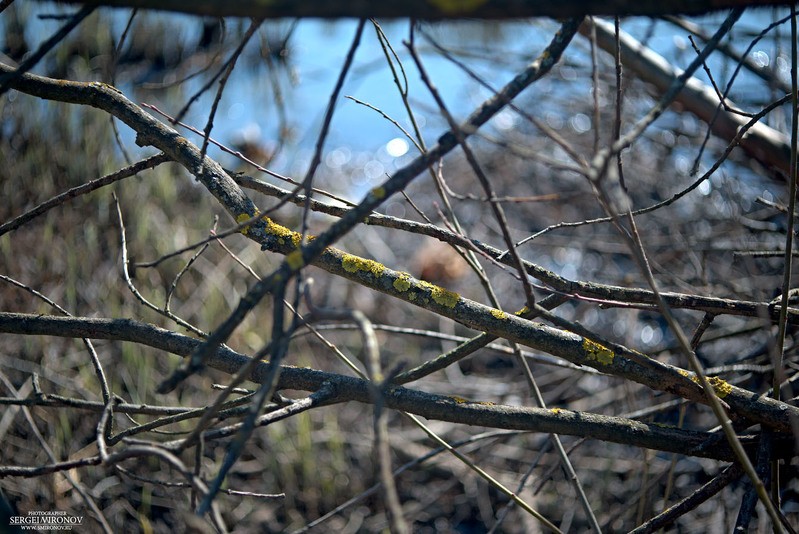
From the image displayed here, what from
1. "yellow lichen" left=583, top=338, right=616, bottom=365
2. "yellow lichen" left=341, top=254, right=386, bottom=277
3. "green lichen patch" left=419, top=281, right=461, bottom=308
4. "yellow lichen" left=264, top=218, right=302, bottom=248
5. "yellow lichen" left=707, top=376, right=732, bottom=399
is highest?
"yellow lichen" left=264, top=218, right=302, bottom=248

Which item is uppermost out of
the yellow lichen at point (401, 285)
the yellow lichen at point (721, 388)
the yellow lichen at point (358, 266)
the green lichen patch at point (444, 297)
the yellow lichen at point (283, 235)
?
the yellow lichen at point (283, 235)

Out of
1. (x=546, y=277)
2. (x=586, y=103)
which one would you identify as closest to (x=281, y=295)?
(x=546, y=277)

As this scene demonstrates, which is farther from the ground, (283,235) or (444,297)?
(283,235)

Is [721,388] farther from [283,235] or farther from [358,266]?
[283,235]

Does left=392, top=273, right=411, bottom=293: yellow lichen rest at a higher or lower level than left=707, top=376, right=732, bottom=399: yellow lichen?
higher

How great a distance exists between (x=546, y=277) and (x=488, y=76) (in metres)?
3.41

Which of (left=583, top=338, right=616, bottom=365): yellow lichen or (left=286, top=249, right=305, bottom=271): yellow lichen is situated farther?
(left=583, top=338, right=616, bottom=365): yellow lichen

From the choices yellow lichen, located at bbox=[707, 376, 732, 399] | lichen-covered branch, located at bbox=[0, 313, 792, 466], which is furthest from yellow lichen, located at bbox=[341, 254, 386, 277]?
yellow lichen, located at bbox=[707, 376, 732, 399]

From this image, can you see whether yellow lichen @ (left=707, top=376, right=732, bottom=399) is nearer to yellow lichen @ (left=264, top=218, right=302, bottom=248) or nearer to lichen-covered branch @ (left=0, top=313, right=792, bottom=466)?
lichen-covered branch @ (left=0, top=313, right=792, bottom=466)

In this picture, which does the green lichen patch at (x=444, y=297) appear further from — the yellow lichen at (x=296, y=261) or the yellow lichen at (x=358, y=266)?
the yellow lichen at (x=296, y=261)

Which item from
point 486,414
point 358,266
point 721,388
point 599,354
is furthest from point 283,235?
point 721,388

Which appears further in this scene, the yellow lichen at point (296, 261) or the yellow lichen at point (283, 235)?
the yellow lichen at point (283, 235)

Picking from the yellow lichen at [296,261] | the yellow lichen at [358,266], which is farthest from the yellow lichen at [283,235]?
the yellow lichen at [296,261]

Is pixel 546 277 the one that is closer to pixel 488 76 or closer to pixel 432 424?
pixel 432 424
